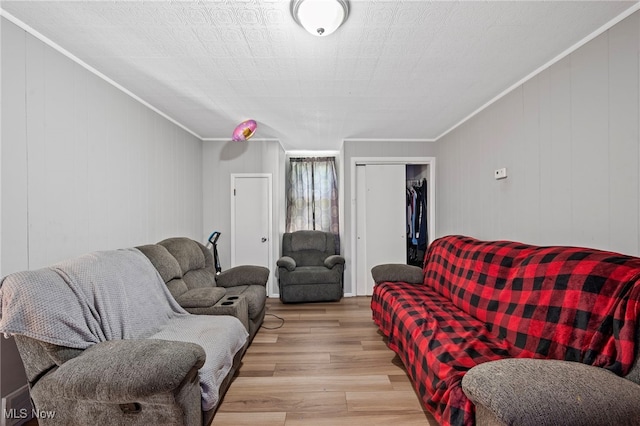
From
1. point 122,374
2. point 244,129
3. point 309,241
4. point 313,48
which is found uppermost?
Result: point 313,48

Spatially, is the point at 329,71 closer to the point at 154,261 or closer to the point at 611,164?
the point at 611,164

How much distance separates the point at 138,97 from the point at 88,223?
1.35 metres

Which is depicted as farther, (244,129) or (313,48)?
(244,129)

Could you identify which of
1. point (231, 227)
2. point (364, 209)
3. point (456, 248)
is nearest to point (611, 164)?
point (456, 248)

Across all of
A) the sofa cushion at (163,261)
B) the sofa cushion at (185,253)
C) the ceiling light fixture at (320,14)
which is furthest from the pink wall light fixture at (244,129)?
the ceiling light fixture at (320,14)

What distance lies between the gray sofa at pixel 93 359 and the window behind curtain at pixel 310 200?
3.50m

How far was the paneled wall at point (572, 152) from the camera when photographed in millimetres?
1523

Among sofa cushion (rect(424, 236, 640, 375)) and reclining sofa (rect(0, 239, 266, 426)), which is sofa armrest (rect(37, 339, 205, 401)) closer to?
reclining sofa (rect(0, 239, 266, 426))

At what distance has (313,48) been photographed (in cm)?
183

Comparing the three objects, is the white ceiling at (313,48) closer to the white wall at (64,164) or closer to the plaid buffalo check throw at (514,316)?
the white wall at (64,164)

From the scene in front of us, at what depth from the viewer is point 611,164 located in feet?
5.26

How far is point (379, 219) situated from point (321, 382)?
2694mm

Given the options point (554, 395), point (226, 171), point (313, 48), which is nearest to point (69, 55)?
point (313, 48)

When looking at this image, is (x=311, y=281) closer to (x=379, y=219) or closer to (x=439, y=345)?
(x=379, y=219)
